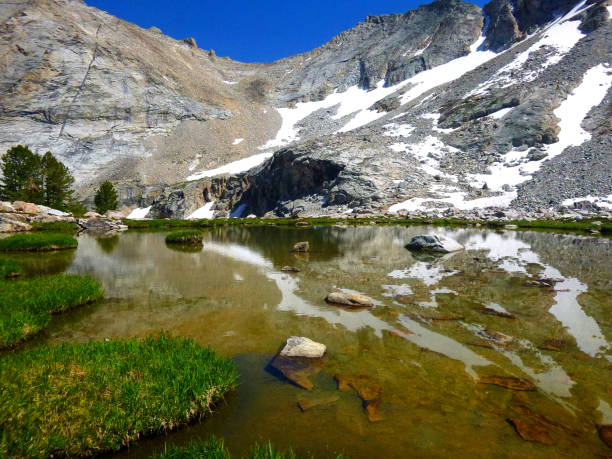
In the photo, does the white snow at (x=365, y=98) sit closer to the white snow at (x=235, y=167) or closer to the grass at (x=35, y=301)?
the white snow at (x=235, y=167)

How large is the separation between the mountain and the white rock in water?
67589 mm

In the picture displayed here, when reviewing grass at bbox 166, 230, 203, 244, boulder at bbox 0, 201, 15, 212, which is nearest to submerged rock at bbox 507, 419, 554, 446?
grass at bbox 166, 230, 203, 244

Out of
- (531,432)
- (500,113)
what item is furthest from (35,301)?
(500,113)

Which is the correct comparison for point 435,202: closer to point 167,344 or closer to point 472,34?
point 167,344

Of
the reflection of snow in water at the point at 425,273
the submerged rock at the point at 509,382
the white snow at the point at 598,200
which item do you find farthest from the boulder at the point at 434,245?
the white snow at the point at 598,200

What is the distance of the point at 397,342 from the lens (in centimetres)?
746

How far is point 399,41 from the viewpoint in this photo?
193750 mm

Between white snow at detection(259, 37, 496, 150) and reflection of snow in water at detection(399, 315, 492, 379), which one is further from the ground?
white snow at detection(259, 37, 496, 150)

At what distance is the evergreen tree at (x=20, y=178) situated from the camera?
195 feet

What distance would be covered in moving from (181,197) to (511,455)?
116007mm

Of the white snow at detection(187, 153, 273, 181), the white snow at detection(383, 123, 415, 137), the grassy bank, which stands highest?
the white snow at detection(383, 123, 415, 137)

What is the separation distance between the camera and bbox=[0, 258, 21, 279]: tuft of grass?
42.8ft

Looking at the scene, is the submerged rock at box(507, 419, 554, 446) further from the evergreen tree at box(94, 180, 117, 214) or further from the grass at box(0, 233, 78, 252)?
the evergreen tree at box(94, 180, 117, 214)

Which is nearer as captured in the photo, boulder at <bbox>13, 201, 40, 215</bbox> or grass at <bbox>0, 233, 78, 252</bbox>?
grass at <bbox>0, 233, 78, 252</bbox>
